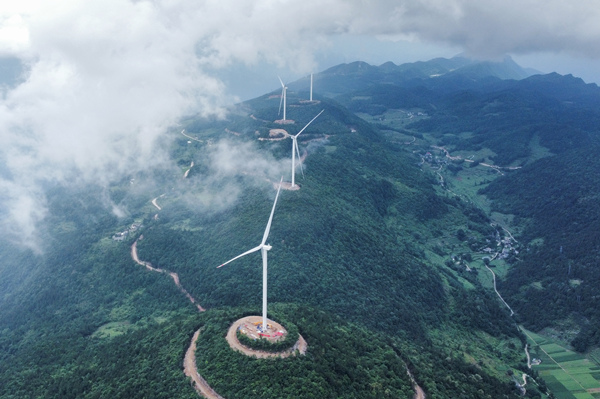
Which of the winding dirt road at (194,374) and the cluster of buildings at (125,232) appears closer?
the winding dirt road at (194,374)

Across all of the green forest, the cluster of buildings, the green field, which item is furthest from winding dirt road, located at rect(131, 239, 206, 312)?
the green field

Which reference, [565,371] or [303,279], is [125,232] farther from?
[565,371]

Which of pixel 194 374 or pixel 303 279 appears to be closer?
pixel 194 374

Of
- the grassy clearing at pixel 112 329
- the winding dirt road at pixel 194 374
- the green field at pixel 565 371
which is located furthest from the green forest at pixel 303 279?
the green field at pixel 565 371

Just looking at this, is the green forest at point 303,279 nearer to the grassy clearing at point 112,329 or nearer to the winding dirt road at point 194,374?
the grassy clearing at point 112,329

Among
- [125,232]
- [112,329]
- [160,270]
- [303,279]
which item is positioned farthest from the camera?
[125,232]

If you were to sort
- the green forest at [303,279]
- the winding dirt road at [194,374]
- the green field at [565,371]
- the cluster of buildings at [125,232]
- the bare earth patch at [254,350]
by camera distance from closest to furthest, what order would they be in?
1. the winding dirt road at [194,374]
2. the bare earth patch at [254,350]
3. the green forest at [303,279]
4. the green field at [565,371]
5. the cluster of buildings at [125,232]

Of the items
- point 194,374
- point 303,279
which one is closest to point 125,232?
point 303,279

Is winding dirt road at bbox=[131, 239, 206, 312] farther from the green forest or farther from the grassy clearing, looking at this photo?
the grassy clearing
